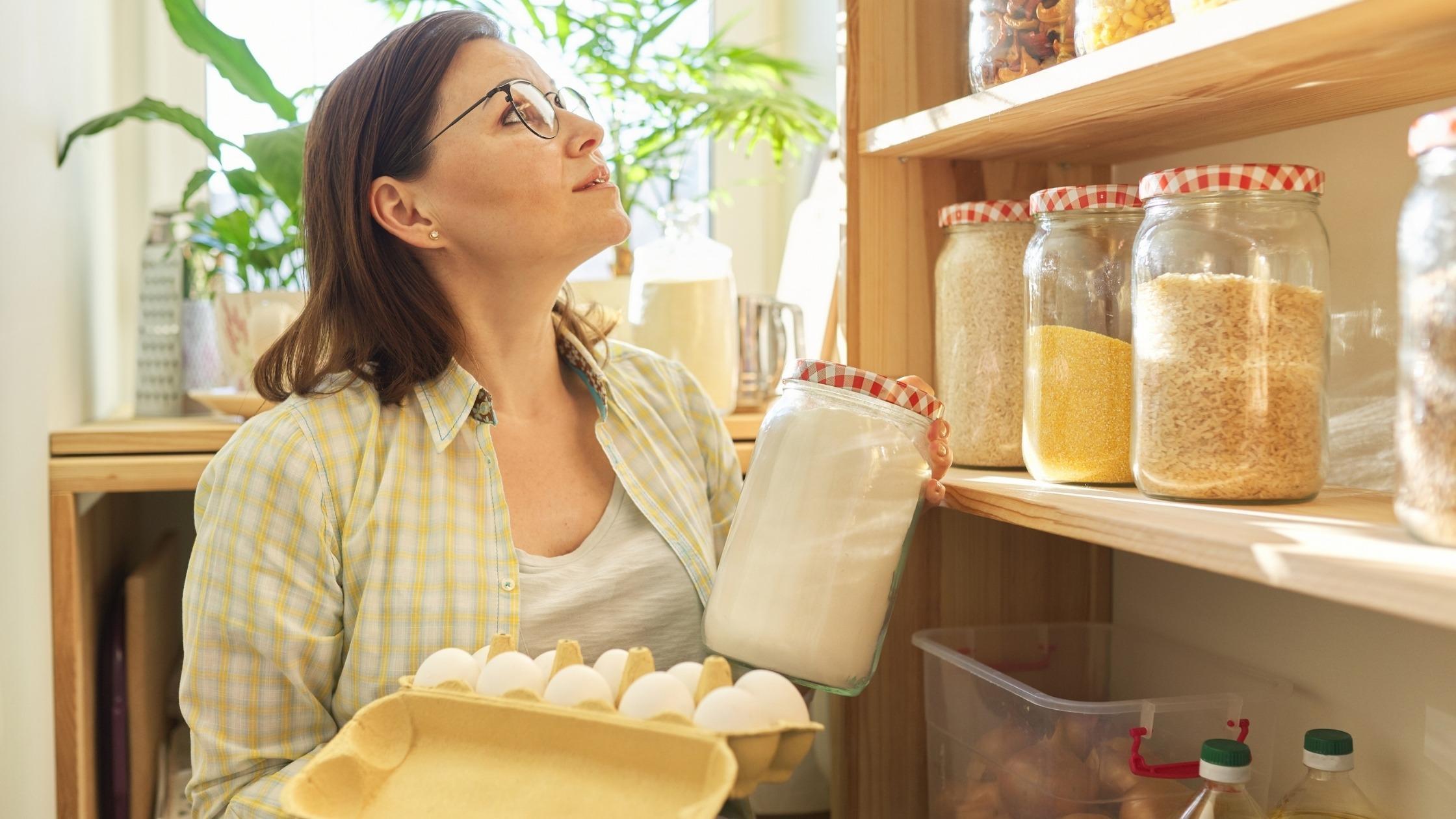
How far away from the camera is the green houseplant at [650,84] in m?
1.67

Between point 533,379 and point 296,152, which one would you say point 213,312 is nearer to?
point 296,152

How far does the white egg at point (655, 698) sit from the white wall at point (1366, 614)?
515 millimetres

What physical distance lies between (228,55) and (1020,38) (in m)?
1.04

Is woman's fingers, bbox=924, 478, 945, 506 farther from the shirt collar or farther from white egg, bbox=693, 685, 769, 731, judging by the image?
the shirt collar

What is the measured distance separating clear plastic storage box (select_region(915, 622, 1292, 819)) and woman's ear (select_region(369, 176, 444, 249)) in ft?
2.00

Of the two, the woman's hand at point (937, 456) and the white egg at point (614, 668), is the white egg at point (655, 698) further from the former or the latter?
the woman's hand at point (937, 456)

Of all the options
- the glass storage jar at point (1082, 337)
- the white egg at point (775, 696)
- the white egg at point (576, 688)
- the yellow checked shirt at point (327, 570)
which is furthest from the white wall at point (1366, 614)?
the yellow checked shirt at point (327, 570)

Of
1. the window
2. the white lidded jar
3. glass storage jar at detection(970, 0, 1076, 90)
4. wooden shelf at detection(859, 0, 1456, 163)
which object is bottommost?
the white lidded jar

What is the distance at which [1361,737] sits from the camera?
35.6 inches

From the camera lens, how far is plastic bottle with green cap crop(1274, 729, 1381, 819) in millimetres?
785

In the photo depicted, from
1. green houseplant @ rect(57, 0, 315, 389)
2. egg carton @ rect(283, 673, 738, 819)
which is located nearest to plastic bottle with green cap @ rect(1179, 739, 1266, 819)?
egg carton @ rect(283, 673, 738, 819)

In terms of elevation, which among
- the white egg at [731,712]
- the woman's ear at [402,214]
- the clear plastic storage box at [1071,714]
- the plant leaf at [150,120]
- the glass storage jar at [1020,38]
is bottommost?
the clear plastic storage box at [1071,714]

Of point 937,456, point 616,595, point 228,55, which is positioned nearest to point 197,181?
point 228,55

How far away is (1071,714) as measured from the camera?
37.0 inches
